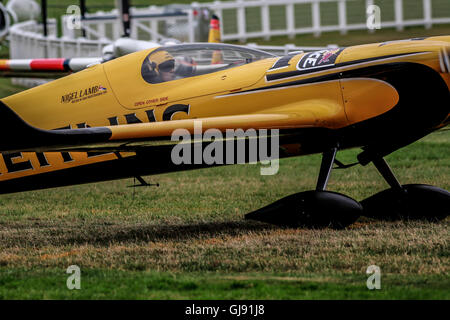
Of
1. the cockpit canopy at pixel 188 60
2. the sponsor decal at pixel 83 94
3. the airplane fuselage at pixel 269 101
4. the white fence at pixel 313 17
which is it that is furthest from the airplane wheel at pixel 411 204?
the white fence at pixel 313 17

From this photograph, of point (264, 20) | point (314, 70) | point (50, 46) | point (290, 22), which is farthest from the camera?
point (264, 20)

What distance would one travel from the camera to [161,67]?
9.36m

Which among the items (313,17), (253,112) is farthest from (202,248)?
(313,17)

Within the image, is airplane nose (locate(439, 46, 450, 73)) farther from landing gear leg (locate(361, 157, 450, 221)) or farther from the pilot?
the pilot

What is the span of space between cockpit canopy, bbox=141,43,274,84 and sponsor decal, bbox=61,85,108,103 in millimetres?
521

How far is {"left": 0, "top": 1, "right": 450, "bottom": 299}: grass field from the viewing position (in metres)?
6.31

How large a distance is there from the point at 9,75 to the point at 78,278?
1125cm

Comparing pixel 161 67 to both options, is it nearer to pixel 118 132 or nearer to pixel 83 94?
pixel 83 94

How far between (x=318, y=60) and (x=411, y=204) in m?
2.00

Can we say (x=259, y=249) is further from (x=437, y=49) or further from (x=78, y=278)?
(x=437, y=49)

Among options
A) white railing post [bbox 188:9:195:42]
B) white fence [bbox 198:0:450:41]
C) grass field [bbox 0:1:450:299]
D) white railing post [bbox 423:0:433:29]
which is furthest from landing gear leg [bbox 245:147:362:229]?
white railing post [bbox 423:0:433:29]

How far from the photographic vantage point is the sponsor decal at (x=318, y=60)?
873 centimetres
